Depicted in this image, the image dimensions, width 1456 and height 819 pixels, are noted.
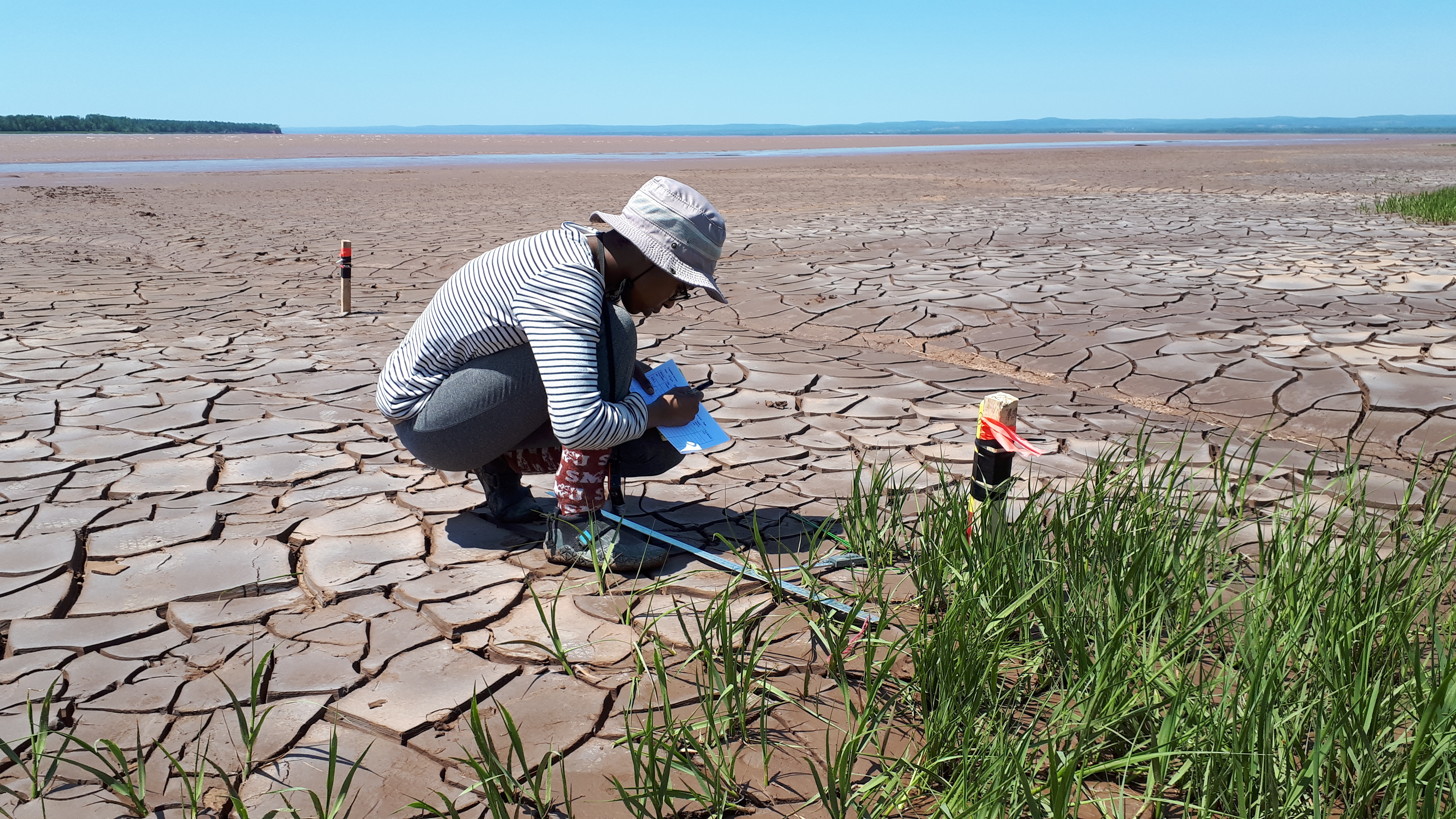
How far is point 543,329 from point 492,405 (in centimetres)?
32

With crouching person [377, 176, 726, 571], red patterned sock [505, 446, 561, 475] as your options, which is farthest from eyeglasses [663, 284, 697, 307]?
red patterned sock [505, 446, 561, 475]

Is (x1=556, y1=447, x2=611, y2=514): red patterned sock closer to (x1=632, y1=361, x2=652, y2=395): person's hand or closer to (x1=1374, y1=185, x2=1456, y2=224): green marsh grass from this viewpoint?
(x1=632, y1=361, x2=652, y2=395): person's hand

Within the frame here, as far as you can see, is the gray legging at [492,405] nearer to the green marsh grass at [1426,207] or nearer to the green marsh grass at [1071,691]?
the green marsh grass at [1071,691]

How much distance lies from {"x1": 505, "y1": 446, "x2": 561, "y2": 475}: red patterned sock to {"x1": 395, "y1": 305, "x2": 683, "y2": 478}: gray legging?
0.08 m

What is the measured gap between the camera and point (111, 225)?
1235 centimetres

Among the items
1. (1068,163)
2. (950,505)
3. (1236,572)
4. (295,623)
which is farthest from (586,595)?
(1068,163)

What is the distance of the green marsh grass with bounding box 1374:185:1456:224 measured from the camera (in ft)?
34.7

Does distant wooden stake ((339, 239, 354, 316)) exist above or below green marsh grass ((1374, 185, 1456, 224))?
below

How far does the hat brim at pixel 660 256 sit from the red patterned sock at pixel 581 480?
0.56 meters

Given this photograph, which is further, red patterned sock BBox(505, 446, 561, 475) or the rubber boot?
the rubber boot

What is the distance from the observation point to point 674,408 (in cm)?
303

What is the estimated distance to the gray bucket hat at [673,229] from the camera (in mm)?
2826

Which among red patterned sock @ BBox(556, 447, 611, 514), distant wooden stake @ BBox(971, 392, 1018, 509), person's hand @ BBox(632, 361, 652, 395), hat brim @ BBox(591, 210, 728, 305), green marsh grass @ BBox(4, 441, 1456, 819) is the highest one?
hat brim @ BBox(591, 210, 728, 305)

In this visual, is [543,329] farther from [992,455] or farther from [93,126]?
[93,126]
